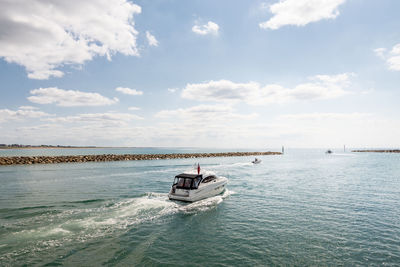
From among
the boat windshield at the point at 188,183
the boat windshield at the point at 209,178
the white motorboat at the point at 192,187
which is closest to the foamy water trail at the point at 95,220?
the white motorboat at the point at 192,187

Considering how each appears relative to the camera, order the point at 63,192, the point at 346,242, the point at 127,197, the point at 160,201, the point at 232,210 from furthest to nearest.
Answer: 1. the point at 63,192
2. the point at 127,197
3. the point at 160,201
4. the point at 232,210
5. the point at 346,242

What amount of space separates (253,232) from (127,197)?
13.2 metres

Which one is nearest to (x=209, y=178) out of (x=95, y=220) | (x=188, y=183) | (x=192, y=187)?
(x=188, y=183)

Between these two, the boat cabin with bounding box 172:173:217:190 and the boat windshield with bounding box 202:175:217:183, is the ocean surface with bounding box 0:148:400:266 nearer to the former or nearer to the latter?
the boat cabin with bounding box 172:173:217:190

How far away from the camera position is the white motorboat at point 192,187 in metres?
18.8

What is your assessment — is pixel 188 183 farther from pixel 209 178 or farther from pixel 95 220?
pixel 95 220

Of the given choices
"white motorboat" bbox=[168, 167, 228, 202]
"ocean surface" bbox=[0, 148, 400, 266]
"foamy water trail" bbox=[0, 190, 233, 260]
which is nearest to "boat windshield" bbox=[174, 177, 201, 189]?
"white motorboat" bbox=[168, 167, 228, 202]

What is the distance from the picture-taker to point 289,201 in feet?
68.1

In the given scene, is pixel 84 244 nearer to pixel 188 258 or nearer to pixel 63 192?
pixel 188 258

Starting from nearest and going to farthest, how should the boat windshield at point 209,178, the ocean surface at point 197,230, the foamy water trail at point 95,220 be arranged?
1. the ocean surface at point 197,230
2. the foamy water trail at point 95,220
3. the boat windshield at point 209,178

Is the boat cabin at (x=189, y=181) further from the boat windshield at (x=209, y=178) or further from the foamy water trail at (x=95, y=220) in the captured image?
the foamy water trail at (x=95, y=220)

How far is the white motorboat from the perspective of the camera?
61.8 ft

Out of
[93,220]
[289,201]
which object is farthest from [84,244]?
[289,201]

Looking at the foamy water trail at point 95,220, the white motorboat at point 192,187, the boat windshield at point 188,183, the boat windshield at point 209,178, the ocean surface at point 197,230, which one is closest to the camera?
the ocean surface at point 197,230
